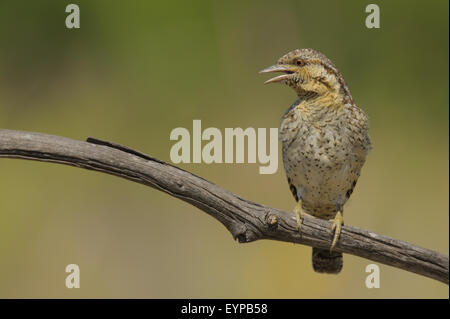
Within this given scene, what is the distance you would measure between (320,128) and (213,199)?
2.99ft

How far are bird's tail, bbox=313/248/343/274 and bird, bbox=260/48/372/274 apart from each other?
1.12ft

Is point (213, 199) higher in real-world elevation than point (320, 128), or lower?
lower

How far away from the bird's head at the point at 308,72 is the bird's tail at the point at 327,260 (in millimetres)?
962

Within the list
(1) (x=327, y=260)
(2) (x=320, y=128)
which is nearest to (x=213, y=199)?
(2) (x=320, y=128)

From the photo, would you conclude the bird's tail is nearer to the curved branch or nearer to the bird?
the bird

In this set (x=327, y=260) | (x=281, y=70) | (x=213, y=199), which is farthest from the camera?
(x=327, y=260)

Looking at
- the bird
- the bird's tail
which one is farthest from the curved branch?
the bird's tail

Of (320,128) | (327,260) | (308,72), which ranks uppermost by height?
(308,72)

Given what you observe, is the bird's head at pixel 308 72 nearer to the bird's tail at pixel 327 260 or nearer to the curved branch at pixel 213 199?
the curved branch at pixel 213 199

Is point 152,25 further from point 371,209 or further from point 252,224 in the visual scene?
point 252,224

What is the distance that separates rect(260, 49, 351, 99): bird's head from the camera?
3.13 meters

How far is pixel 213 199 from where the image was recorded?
2543 millimetres

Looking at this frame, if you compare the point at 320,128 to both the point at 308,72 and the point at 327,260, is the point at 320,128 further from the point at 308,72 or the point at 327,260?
the point at 327,260

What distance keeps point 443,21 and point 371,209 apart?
261 cm
